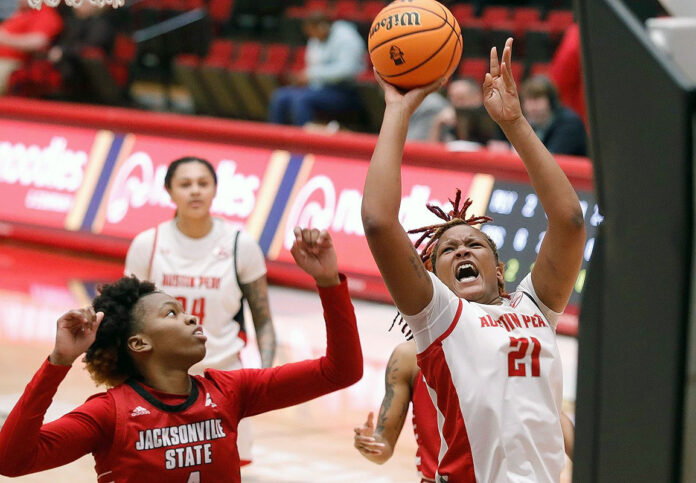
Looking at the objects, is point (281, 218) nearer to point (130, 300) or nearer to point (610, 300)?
point (130, 300)

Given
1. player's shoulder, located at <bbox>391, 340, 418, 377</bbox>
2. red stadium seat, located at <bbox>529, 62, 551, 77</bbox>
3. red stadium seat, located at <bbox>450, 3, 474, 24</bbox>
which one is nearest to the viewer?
player's shoulder, located at <bbox>391, 340, 418, 377</bbox>

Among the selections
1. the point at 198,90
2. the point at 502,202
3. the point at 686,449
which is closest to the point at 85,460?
the point at 502,202

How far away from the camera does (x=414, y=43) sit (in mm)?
3547

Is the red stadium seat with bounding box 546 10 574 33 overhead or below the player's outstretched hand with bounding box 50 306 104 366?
overhead

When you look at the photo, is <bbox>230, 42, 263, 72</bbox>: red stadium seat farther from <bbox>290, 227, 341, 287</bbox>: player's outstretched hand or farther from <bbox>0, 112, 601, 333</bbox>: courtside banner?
<bbox>290, 227, 341, 287</bbox>: player's outstretched hand

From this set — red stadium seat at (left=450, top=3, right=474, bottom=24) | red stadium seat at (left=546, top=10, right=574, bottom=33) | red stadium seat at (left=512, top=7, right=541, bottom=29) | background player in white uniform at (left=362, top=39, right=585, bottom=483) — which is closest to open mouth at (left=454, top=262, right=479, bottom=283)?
background player in white uniform at (left=362, top=39, right=585, bottom=483)

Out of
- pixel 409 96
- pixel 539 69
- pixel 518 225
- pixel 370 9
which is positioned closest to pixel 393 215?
pixel 409 96

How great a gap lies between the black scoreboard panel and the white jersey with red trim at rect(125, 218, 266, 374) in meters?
3.66

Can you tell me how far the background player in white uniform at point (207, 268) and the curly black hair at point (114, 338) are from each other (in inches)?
78.8

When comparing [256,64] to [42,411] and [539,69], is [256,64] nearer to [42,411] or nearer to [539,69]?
[539,69]

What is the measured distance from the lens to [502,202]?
977cm

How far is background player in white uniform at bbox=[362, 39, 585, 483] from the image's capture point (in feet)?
10.6

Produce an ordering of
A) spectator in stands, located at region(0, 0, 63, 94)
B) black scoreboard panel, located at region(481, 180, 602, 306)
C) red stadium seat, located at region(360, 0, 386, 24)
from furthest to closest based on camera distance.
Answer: spectator in stands, located at region(0, 0, 63, 94)
red stadium seat, located at region(360, 0, 386, 24)
black scoreboard panel, located at region(481, 180, 602, 306)

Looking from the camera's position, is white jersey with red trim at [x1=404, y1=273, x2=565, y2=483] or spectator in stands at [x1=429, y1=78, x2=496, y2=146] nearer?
white jersey with red trim at [x1=404, y1=273, x2=565, y2=483]
